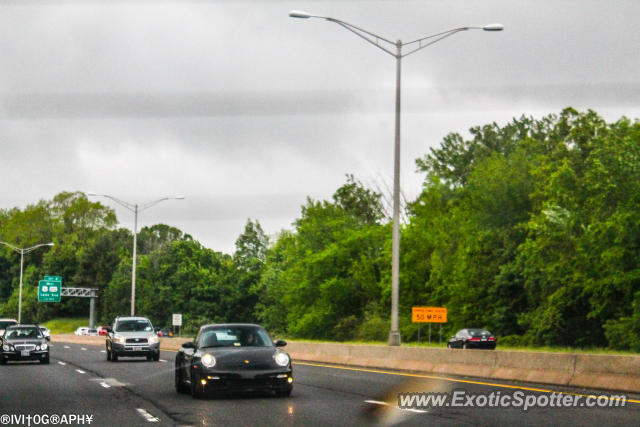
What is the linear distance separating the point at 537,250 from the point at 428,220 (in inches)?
898

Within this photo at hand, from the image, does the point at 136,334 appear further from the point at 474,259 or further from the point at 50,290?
the point at 50,290

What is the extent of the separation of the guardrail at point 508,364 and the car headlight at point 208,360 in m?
7.28

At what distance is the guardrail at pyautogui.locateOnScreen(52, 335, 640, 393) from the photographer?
18.8 metres

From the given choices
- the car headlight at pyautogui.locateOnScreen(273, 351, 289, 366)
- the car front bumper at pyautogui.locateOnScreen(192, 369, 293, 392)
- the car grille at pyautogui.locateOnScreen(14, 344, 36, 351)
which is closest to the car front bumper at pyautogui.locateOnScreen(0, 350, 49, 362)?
the car grille at pyautogui.locateOnScreen(14, 344, 36, 351)

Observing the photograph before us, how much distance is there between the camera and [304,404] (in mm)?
16406

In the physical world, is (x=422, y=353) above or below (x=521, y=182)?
below

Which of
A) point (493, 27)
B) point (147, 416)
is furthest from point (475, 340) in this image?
point (147, 416)

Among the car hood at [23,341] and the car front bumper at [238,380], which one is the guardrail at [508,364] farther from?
the car hood at [23,341]

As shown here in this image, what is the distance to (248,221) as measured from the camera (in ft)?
516

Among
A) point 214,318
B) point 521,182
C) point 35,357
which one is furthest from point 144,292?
point 35,357

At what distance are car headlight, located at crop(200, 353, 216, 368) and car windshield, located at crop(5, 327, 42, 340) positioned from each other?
18.3m

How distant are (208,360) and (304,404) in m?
2.02

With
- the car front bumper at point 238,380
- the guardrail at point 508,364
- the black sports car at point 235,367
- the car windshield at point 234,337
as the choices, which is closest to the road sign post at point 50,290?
the guardrail at point 508,364

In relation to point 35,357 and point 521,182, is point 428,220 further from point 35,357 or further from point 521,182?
point 35,357
